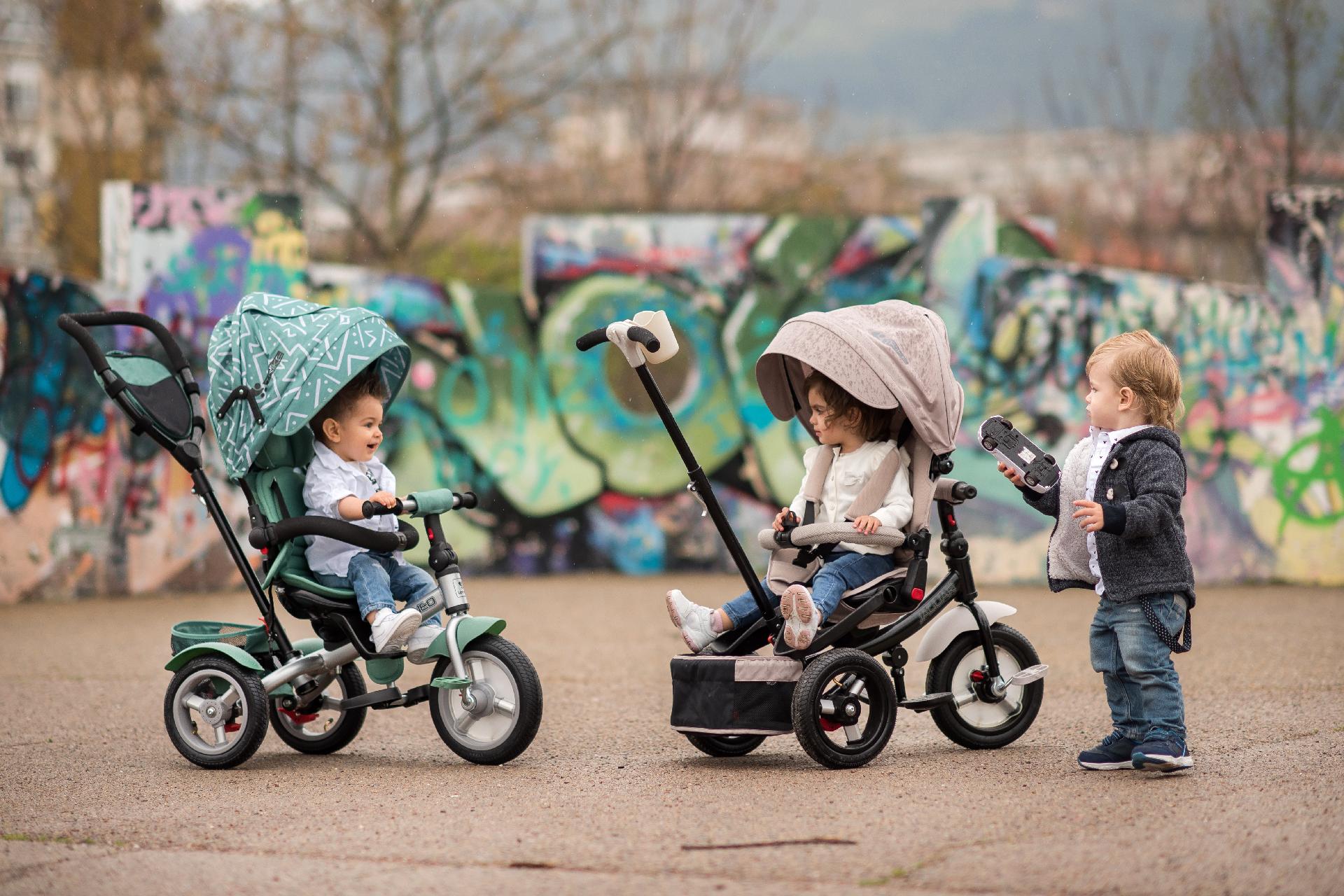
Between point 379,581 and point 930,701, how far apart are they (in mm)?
2098

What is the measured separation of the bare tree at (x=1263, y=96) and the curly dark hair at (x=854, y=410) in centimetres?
1285

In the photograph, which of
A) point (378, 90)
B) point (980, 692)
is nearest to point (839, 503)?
point (980, 692)

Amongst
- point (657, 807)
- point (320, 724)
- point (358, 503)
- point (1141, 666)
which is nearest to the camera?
point (657, 807)

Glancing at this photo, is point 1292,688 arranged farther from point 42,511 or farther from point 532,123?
point 532,123

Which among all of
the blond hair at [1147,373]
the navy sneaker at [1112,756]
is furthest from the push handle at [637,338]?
the navy sneaker at [1112,756]

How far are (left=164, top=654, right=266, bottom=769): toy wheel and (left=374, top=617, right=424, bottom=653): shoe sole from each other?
0.50 m

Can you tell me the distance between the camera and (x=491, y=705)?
5773 mm

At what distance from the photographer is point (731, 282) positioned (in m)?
13.6

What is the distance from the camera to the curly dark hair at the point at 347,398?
6098mm

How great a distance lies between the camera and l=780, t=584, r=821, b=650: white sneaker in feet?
17.8

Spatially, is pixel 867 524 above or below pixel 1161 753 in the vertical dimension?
above

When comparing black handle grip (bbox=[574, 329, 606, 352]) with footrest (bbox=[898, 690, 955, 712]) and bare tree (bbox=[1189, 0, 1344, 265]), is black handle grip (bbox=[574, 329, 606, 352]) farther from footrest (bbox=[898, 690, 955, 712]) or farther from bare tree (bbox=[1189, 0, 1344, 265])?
bare tree (bbox=[1189, 0, 1344, 265])

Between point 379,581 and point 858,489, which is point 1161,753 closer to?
point 858,489

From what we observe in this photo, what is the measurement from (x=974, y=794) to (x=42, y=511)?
9.08m
